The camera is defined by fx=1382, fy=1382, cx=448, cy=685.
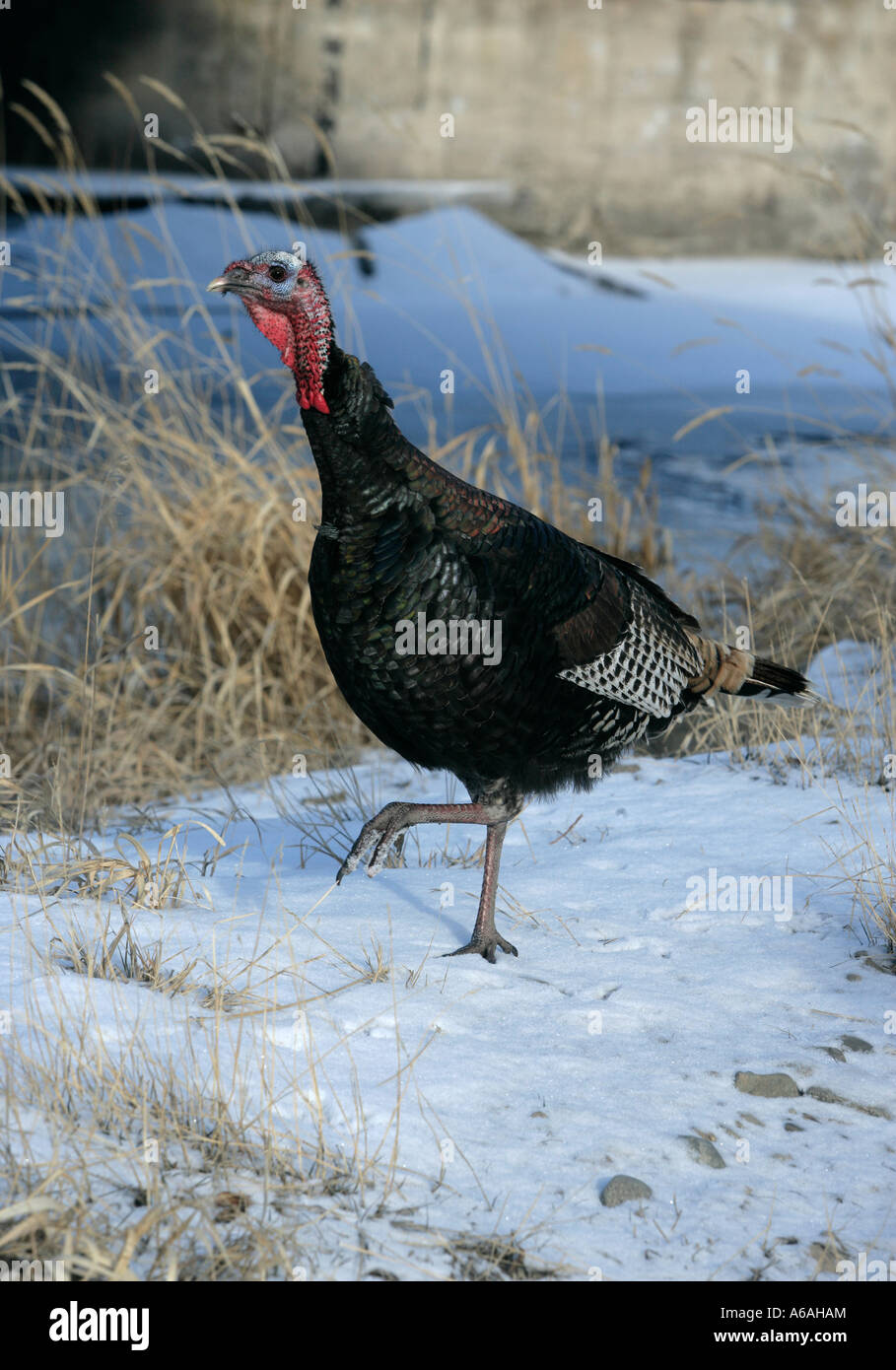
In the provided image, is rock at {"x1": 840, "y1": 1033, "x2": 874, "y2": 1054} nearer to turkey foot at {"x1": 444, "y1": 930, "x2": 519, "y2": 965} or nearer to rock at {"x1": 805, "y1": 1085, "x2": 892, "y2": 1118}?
rock at {"x1": 805, "y1": 1085, "x2": 892, "y2": 1118}

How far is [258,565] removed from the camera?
5.54 m

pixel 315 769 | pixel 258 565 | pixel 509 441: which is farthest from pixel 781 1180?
pixel 509 441

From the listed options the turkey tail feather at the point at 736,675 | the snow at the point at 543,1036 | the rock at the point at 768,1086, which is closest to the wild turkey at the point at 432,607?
the snow at the point at 543,1036

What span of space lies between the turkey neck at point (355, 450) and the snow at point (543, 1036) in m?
0.92

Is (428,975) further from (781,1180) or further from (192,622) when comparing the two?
(192,622)

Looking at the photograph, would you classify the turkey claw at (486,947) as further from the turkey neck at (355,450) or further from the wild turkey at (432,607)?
the turkey neck at (355,450)

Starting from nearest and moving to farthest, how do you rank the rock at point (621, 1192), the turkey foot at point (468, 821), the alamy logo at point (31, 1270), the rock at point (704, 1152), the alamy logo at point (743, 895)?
the alamy logo at point (31, 1270) → the rock at point (621, 1192) → the rock at point (704, 1152) → the turkey foot at point (468, 821) → the alamy logo at point (743, 895)

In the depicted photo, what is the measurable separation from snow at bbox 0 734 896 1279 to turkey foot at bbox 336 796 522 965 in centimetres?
6

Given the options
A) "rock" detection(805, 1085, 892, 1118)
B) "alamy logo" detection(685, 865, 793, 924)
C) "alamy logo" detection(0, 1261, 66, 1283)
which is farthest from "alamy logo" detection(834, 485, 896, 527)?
"alamy logo" detection(0, 1261, 66, 1283)

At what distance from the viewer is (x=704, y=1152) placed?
252 cm

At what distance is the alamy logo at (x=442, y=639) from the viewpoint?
3.00 meters

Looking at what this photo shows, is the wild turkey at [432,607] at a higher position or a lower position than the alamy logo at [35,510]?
lower

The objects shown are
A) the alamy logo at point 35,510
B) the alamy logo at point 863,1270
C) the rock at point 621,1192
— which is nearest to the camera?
the alamy logo at point 863,1270

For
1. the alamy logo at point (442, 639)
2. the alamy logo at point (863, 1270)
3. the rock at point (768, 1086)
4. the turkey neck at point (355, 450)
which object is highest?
the turkey neck at point (355, 450)
